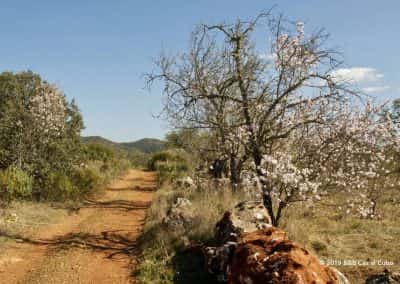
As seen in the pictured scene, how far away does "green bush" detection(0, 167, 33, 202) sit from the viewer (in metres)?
10.6

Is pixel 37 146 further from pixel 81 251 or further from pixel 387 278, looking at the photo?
pixel 387 278

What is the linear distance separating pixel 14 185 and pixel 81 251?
4189mm

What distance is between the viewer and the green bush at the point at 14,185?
1064cm

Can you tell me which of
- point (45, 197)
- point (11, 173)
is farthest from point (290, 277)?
point (45, 197)

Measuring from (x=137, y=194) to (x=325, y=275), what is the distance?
43.4 ft

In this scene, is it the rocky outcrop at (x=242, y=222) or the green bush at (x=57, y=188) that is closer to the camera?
the rocky outcrop at (x=242, y=222)

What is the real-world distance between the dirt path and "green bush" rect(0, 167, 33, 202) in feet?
5.30

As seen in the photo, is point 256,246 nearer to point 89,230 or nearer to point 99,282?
point 99,282

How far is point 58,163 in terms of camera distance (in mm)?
14391

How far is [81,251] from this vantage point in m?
8.02

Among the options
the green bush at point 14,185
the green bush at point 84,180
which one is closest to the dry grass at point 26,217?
the green bush at point 14,185

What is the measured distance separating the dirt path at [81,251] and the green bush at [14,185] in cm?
162

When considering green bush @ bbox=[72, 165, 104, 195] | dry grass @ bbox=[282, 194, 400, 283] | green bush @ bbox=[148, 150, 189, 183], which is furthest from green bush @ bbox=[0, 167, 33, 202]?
green bush @ bbox=[148, 150, 189, 183]

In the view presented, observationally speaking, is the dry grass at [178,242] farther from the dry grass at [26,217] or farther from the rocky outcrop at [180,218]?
the dry grass at [26,217]
